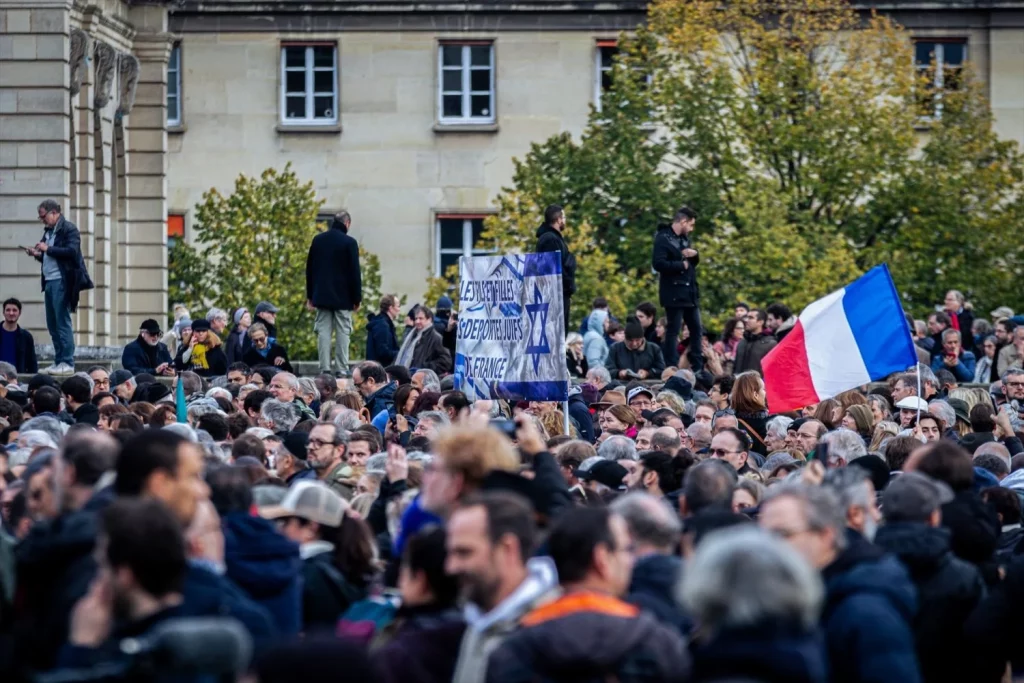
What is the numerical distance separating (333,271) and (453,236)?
20.4 meters

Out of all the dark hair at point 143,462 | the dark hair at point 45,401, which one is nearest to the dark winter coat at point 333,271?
the dark hair at point 45,401

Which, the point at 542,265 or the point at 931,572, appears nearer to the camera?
the point at 931,572

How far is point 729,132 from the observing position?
38.6 meters

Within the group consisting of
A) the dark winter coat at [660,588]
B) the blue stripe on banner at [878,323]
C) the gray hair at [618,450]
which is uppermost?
the blue stripe on banner at [878,323]

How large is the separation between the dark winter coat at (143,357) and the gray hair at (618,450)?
11762mm

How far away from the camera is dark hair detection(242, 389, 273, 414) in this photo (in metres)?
19.3

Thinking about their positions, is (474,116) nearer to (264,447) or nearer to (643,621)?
(264,447)

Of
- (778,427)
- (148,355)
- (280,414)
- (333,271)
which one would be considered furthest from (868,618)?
(148,355)

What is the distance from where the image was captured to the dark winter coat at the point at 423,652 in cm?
819

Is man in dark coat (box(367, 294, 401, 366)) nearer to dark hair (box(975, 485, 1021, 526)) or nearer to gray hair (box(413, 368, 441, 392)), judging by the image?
gray hair (box(413, 368, 441, 392))

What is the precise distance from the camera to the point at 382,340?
27.4 m

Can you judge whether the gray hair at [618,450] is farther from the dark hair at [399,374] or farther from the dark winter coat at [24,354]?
the dark winter coat at [24,354]

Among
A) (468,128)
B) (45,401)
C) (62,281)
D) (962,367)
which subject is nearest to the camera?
(45,401)

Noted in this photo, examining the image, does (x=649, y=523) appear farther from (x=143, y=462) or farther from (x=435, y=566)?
(x=143, y=462)
